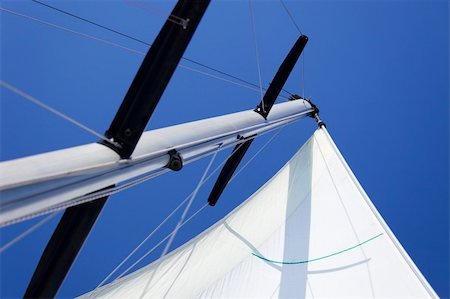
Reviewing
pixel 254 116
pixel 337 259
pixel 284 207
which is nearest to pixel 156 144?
pixel 254 116

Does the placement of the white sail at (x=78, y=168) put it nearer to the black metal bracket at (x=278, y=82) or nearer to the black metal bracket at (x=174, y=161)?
the black metal bracket at (x=174, y=161)

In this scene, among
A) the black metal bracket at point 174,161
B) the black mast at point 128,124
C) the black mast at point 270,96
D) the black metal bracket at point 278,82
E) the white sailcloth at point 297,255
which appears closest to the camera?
the black mast at point 128,124

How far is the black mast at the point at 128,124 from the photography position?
1612 millimetres

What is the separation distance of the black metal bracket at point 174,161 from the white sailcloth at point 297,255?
1411mm

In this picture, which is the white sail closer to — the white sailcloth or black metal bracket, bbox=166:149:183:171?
black metal bracket, bbox=166:149:183:171

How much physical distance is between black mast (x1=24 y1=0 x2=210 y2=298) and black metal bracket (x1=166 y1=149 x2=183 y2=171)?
1.02 ft

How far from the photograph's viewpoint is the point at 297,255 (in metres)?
3.22

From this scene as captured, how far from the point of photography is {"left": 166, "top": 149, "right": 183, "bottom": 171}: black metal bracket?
1.92m

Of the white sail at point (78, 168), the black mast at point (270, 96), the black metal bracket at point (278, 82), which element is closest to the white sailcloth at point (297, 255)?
the black mast at point (270, 96)

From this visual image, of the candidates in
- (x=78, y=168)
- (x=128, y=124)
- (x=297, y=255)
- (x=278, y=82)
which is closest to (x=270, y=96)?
(x=278, y=82)

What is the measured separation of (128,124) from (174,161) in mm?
366

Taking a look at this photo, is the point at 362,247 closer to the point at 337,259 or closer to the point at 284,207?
the point at 337,259

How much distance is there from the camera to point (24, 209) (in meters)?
1.18

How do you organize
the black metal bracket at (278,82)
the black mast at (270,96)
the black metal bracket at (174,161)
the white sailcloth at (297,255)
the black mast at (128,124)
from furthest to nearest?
the black mast at (270,96), the black metal bracket at (278,82), the white sailcloth at (297,255), the black metal bracket at (174,161), the black mast at (128,124)
